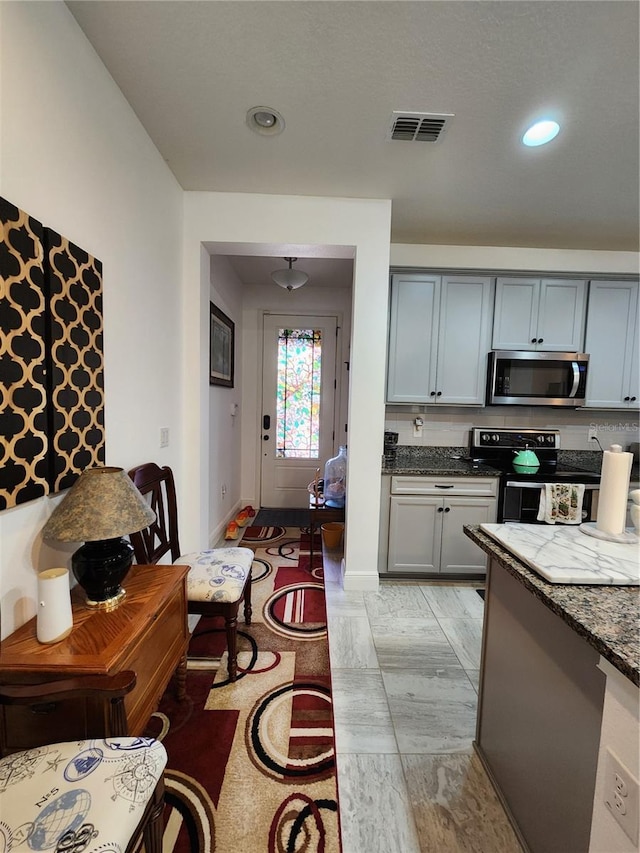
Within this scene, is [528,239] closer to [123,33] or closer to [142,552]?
[123,33]

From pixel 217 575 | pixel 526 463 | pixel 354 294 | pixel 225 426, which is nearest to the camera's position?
pixel 217 575

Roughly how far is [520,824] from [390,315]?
2.78 m

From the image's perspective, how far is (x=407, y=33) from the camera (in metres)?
1.29

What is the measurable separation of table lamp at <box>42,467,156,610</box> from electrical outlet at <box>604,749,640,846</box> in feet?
4.27

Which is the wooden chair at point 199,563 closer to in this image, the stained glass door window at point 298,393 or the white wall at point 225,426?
the white wall at point 225,426

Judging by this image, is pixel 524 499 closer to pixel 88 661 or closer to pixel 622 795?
pixel 622 795

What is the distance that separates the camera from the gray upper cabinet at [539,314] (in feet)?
9.71

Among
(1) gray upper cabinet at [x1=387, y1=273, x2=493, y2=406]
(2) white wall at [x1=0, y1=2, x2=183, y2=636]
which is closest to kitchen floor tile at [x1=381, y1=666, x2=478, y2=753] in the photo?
(2) white wall at [x1=0, y1=2, x2=183, y2=636]

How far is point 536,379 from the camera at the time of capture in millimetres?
2967

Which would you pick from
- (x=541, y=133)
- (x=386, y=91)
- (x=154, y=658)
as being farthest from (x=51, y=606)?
(x=541, y=133)

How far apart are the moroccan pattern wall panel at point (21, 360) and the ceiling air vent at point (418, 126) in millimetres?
1560

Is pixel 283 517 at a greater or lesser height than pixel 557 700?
lesser

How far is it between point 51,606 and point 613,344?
12.8ft

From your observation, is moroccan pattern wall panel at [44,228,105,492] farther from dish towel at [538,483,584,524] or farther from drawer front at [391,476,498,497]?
drawer front at [391,476,498,497]
